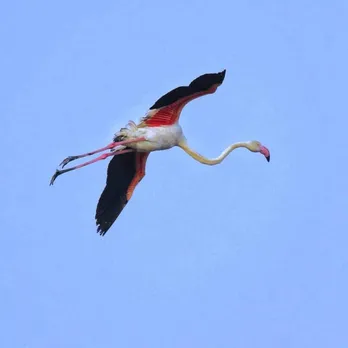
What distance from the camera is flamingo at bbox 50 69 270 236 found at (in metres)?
44.7

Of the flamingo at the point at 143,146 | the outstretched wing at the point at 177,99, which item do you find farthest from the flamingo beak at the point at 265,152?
the outstretched wing at the point at 177,99

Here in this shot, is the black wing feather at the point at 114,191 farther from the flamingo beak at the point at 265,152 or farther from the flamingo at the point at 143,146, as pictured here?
the flamingo beak at the point at 265,152

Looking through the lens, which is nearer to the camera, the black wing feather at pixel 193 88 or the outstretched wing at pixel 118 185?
the black wing feather at pixel 193 88

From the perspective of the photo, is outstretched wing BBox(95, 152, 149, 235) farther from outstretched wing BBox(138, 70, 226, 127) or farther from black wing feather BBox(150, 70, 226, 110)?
black wing feather BBox(150, 70, 226, 110)

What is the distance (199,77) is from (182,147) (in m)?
2.60

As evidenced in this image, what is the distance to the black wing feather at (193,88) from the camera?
4394 centimetres

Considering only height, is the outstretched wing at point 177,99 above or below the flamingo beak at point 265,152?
above

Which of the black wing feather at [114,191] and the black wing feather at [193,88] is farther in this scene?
the black wing feather at [114,191]

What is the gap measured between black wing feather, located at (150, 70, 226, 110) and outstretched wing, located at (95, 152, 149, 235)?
2.12 m

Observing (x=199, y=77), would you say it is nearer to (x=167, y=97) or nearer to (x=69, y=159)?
(x=167, y=97)

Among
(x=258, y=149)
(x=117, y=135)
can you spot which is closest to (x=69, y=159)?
(x=117, y=135)

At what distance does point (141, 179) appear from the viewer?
47.1 meters

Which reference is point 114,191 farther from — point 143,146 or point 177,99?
point 177,99

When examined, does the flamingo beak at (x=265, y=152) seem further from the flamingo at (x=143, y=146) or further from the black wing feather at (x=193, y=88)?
the black wing feather at (x=193, y=88)
